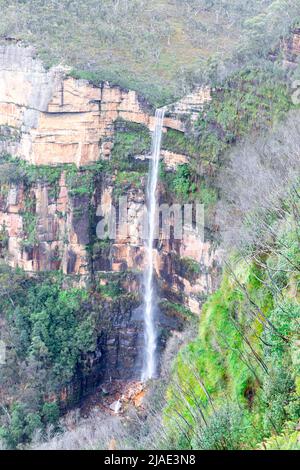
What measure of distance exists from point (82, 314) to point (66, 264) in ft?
7.33

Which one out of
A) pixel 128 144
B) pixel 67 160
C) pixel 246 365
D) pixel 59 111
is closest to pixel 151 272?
pixel 128 144

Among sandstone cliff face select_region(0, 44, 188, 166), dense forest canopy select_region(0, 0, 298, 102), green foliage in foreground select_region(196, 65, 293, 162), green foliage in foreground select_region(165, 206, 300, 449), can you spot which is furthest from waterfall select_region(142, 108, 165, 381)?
green foliage in foreground select_region(165, 206, 300, 449)

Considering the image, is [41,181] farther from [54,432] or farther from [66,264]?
[54,432]

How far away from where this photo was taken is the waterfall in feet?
80.3

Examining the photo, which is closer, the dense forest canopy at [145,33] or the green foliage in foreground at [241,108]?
the green foliage in foreground at [241,108]

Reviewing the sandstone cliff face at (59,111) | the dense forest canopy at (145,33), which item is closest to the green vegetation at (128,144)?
the sandstone cliff face at (59,111)

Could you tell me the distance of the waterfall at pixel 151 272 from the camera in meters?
24.5

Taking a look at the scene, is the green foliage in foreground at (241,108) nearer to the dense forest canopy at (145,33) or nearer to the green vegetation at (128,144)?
the dense forest canopy at (145,33)

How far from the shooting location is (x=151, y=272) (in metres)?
25.1

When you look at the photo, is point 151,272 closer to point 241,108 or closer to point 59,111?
point 59,111

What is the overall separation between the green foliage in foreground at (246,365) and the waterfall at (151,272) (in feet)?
28.1

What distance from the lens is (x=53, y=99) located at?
23594mm

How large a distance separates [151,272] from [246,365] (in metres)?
13.2
